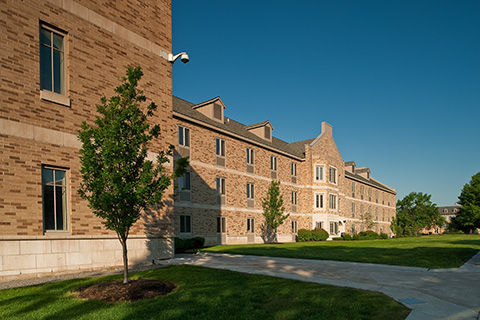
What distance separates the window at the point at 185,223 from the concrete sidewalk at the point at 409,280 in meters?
9.88

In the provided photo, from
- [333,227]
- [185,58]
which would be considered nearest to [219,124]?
[185,58]

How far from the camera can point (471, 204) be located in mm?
71500

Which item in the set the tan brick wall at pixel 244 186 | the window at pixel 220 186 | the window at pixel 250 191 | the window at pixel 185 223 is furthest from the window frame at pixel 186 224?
the window at pixel 250 191

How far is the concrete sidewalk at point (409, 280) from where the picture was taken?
6535 mm

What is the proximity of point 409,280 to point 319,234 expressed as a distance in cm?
2743

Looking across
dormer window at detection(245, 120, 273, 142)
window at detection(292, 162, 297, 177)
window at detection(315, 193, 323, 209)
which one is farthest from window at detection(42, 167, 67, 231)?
window at detection(315, 193, 323, 209)

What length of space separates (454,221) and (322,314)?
9284 centimetres

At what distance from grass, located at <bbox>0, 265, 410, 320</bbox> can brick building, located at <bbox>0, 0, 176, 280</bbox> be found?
1.94m

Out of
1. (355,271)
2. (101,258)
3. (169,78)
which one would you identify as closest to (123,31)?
(169,78)

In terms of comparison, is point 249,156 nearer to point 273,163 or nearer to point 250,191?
point 250,191

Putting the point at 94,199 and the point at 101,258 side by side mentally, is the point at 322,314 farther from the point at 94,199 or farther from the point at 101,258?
the point at 101,258

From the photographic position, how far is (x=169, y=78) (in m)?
15.0

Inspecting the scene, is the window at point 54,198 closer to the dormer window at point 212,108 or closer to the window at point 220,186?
the window at point 220,186

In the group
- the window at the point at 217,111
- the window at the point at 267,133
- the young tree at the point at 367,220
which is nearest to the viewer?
the window at the point at 217,111
